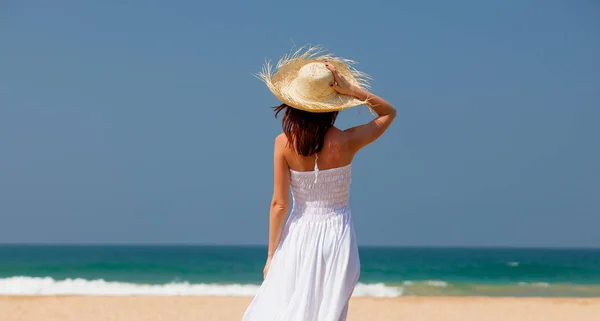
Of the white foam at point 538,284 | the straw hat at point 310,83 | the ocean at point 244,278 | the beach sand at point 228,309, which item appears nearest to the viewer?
the straw hat at point 310,83

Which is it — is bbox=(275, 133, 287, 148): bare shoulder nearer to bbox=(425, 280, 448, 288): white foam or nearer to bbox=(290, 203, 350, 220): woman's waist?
bbox=(290, 203, 350, 220): woman's waist

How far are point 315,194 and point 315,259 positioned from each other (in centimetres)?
34

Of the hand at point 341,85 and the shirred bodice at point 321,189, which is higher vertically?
the hand at point 341,85

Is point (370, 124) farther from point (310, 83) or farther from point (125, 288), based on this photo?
point (125, 288)

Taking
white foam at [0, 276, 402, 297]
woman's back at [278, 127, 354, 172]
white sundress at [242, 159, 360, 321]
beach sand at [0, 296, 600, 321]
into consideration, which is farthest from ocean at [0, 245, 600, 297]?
woman's back at [278, 127, 354, 172]

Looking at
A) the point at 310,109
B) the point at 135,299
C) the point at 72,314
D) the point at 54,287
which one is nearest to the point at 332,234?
the point at 310,109

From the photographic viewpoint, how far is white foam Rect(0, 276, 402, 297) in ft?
67.8

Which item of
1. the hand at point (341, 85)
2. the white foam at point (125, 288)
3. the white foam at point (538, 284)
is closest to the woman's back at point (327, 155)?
the hand at point (341, 85)

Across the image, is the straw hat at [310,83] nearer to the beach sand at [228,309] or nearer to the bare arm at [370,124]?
the bare arm at [370,124]

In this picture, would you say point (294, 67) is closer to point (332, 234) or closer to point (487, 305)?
point (332, 234)

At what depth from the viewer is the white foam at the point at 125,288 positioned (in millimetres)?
20672

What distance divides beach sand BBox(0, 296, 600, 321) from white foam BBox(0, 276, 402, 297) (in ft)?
23.0

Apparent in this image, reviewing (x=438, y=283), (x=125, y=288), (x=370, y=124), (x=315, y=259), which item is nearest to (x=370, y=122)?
(x=370, y=124)

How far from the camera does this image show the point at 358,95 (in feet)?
14.1
